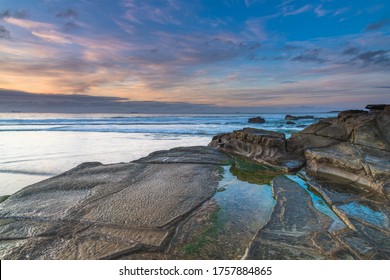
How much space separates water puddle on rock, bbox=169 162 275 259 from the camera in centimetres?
254

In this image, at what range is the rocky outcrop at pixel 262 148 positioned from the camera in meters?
6.56

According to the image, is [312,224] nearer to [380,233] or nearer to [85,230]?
[380,233]

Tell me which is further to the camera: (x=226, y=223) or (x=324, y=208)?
(x=324, y=208)

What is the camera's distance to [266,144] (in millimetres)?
7621

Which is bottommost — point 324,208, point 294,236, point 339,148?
point 324,208

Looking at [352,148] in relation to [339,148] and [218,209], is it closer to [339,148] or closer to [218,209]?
[339,148]

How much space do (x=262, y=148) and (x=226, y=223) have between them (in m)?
4.95

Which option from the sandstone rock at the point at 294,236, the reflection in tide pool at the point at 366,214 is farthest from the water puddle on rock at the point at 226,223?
the reflection in tide pool at the point at 366,214

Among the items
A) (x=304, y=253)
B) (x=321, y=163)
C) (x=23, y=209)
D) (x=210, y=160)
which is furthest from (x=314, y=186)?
(x=23, y=209)

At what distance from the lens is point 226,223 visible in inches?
122

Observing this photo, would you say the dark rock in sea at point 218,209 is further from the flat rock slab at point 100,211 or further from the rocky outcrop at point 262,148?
the rocky outcrop at point 262,148

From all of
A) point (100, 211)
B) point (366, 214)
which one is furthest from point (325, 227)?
point (100, 211)

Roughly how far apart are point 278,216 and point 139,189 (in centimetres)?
246

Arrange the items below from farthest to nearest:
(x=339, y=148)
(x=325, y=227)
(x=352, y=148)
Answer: (x=339, y=148) < (x=352, y=148) < (x=325, y=227)
